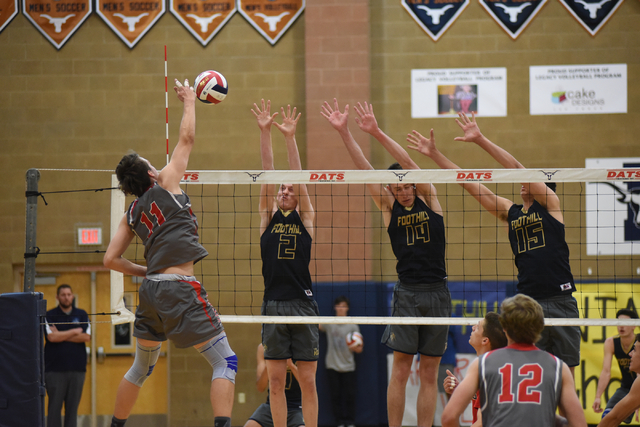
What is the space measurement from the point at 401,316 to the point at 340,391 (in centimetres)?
407

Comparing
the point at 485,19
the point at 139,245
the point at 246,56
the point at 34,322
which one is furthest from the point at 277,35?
the point at 34,322

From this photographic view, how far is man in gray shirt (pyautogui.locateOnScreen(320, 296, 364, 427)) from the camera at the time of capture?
866cm

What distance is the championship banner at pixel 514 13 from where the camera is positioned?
9266 mm

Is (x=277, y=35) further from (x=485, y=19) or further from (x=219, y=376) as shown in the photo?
(x=219, y=376)

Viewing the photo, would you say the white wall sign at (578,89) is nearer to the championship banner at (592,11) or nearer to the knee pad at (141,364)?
the championship banner at (592,11)

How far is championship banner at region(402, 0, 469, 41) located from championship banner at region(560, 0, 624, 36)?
163 centimetres

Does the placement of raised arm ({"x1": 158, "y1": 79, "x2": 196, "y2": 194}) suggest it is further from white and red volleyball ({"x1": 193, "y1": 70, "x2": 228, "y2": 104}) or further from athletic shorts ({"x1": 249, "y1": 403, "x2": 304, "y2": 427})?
athletic shorts ({"x1": 249, "y1": 403, "x2": 304, "y2": 427})

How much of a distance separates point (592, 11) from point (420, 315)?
6.59m

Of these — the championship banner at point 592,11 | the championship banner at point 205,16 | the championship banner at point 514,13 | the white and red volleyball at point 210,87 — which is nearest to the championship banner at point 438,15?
the championship banner at point 514,13

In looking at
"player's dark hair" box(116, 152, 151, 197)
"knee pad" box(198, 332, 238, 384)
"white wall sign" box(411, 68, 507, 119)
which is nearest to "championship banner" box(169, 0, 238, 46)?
"white wall sign" box(411, 68, 507, 119)

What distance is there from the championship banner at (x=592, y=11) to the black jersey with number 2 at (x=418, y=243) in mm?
5800

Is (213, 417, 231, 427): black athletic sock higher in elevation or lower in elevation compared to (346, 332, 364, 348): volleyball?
higher

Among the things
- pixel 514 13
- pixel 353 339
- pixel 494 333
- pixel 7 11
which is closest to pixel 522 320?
pixel 494 333

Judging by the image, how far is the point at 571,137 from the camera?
9.20 meters
